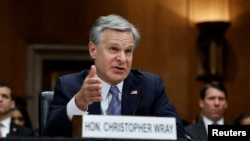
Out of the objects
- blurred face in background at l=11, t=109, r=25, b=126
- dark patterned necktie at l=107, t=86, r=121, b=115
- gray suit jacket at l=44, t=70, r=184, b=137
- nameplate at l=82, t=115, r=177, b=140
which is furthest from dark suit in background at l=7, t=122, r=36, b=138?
nameplate at l=82, t=115, r=177, b=140

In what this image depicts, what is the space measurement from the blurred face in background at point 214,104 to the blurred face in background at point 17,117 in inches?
76.3

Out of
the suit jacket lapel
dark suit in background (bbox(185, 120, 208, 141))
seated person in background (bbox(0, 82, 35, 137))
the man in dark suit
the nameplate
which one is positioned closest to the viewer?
the nameplate

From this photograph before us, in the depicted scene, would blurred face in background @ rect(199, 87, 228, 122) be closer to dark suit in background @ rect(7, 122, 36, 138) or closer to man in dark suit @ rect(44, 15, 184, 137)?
dark suit in background @ rect(7, 122, 36, 138)

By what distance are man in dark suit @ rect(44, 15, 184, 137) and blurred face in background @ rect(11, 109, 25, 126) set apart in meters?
3.87

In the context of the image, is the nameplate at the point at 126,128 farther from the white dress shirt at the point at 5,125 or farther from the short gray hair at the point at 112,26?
the white dress shirt at the point at 5,125

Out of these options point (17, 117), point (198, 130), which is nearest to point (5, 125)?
point (17, 117)

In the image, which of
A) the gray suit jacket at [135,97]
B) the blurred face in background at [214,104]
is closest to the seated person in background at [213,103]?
the blurred face in background at [214,104]

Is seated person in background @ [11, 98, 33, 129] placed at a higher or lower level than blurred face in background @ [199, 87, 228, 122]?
lower

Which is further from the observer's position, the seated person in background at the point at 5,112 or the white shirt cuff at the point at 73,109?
the seated person in background at the point at 5,112

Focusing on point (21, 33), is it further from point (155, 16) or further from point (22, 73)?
point (155, 16)

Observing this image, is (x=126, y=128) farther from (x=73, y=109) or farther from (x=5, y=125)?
(x=5, y=125)

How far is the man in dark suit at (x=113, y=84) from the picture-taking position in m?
2.66

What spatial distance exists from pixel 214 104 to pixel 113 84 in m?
3.32

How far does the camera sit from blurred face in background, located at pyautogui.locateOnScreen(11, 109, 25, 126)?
670 cm
